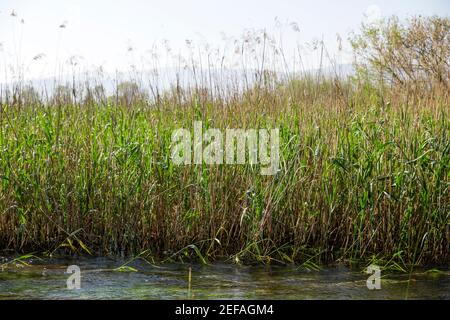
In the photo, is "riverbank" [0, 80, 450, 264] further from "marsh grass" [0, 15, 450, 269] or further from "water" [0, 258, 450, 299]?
"water" [0, 258, 450, 299]

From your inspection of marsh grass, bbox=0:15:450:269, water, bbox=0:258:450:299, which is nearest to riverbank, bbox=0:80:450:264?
marsh grass, bbox=0:15:450:269

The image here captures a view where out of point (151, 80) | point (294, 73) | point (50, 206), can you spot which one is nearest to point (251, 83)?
point (294, 73)

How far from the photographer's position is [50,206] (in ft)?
16.1

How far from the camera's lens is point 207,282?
425 centimetres

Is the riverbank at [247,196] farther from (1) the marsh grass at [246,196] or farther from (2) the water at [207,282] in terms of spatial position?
(2) the water at [207,282]

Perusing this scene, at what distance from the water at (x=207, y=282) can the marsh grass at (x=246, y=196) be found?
0.56ft

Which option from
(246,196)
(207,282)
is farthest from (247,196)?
(207,282)

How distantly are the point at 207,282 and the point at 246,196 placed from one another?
740 mm

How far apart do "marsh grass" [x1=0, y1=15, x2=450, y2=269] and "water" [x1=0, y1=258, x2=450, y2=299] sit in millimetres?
170

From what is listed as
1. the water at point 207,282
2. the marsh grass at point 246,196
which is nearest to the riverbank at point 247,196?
the marsh grass at point 246,196

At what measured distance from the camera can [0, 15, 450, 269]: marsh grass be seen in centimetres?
471

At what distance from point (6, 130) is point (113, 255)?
159 cm

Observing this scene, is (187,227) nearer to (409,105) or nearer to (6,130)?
(6,130)

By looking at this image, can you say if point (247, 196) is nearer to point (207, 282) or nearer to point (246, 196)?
point (246, 196)
